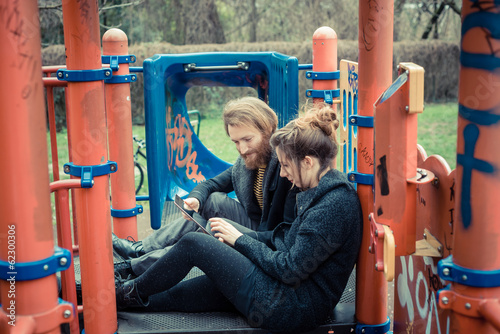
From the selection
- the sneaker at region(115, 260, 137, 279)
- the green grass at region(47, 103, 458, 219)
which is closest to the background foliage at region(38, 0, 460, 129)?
the green grass at region(47, 103, 458, 219)

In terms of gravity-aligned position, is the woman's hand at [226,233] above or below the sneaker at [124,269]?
above

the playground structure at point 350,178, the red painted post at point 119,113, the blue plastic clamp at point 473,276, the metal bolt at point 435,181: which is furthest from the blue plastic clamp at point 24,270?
the red painted post at point 119,113

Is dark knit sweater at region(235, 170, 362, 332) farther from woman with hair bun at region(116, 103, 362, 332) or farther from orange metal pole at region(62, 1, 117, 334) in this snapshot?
orange metal pole at region(62, 1, 117, 334)

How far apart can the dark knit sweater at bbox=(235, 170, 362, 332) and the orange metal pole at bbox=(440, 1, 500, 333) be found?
80 cm

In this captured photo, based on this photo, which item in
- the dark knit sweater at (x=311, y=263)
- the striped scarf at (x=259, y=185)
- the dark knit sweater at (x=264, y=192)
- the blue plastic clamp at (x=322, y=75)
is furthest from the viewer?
the blue plastic clamp at (x=322, y=75)

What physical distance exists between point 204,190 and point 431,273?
1.61 m

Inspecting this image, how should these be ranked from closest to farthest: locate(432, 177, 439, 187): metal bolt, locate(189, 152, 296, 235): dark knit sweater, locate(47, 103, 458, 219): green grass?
1. locate(432, 177, 439, 187): metal bolt
2. locate(189, 152, 296, 235): dark knit sweater
3. locate(47, 103, 458, 219): green grass

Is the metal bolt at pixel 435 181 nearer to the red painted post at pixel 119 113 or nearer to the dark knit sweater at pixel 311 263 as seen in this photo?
the dark knit sweater at pixel 311 263

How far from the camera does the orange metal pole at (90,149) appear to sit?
2.10 metres

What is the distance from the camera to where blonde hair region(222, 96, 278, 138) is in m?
2.95

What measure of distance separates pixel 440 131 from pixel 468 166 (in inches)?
399

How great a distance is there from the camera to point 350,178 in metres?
2.46

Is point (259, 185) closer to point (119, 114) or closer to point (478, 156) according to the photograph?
point (119, 114)

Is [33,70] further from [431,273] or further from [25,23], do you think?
[431,273]
